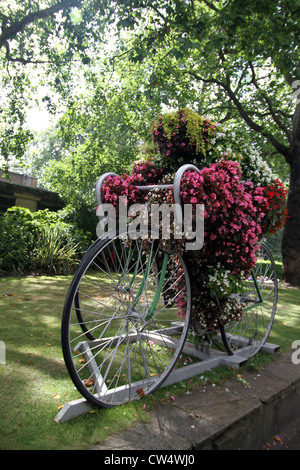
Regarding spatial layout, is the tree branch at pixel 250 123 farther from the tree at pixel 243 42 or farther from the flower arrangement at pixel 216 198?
the flower arrangement at pixel 216 198

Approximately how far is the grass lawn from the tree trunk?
4716mm

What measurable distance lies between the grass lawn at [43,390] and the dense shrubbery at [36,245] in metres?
2.85

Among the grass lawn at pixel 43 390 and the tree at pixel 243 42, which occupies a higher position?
the tree at pixel 243 42

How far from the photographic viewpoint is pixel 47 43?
33.6ft

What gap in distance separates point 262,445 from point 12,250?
5.83m

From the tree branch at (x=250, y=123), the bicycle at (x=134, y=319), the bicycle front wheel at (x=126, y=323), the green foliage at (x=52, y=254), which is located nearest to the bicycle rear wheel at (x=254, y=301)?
the bicycle at (x=134, y=319)

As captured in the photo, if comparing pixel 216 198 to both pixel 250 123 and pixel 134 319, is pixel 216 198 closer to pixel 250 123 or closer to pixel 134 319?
pixel 134 319

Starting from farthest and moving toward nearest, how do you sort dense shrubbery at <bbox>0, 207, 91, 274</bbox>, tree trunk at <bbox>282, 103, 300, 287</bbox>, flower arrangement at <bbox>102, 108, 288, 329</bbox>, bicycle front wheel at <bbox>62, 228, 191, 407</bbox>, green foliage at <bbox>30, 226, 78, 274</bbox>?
1. tree trunk at <bbox>282, 103, 300, 287</bbox>
2. green foliage at <bbox>30, 226, 78, 274</bbox>
3. dense shrubbery at <bbox>0, 207, 91, 274</bbox>
4. flower arrangement at <bbox>102, 108, 288, 329</bbox>
5. bicycle front wheel at <bbox>62, 228, 191, 407</bbox>

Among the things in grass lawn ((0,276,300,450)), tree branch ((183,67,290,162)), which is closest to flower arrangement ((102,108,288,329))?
grass lawn ((0,276,300,450))

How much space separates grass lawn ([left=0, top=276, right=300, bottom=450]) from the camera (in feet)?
5.31

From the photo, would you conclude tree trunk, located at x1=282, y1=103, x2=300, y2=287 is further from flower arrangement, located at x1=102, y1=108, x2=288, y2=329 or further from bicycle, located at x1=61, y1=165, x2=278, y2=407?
flower arrangement, located at x1=102, y1=108, x2=288, y2=329

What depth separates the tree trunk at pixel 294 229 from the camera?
839cm

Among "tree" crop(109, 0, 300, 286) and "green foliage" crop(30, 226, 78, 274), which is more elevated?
"tree" crop(109, 0, 300, 286)

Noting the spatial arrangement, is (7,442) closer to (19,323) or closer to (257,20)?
(19,323)
